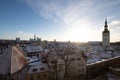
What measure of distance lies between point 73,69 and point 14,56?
10642mm

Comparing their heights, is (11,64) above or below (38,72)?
above

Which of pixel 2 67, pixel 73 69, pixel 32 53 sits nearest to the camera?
pixel 2 67

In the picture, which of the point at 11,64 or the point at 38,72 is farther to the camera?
the point at 11,64

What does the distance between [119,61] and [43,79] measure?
1469cm

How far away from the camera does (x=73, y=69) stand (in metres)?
23.5

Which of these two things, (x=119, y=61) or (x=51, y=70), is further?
(x=119, y=61)

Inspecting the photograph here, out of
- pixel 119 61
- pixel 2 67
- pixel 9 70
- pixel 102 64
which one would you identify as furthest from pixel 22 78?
pixel 119 61

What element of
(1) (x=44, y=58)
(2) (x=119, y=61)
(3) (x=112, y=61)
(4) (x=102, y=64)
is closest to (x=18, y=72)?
(1) (x=44, y=58)

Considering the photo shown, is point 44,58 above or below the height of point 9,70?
above

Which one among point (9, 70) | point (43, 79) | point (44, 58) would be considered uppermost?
point (44, 58)

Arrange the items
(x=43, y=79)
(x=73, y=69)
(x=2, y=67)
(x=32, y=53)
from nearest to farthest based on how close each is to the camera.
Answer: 1. (x=43, y=79)
2. (x=2, y=67)
3. (x=73, y=69)
4. (x=32, y=53)

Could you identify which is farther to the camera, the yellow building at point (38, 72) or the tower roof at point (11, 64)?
the tower roof at point (11, 64)

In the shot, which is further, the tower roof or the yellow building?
the tower roof

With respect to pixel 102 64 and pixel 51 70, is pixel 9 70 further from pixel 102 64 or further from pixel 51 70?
pixel 102 64
